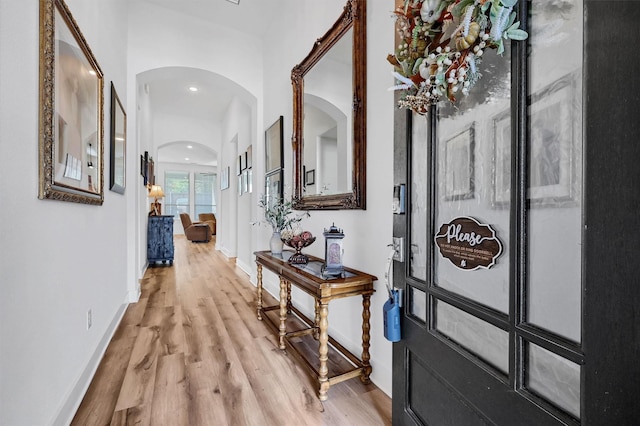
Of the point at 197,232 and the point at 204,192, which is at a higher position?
the point at 204,192

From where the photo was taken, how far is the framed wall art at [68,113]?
1317 mm

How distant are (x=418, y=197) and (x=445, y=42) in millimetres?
586

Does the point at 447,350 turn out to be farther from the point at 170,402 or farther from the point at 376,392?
the point at 170,402

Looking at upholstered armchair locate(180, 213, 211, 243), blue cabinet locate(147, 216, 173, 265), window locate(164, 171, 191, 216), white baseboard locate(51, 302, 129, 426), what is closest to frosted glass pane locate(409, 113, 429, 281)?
white baseboard locate(51, 302, 129, 426)

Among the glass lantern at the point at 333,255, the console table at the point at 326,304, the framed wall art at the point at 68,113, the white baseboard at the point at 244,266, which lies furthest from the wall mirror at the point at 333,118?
the white baseboard at the point at 244,266

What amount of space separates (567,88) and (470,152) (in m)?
0.32

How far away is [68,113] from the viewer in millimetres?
1594

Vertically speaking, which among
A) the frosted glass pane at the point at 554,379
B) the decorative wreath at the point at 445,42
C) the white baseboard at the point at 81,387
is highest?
the decorative wreath at the point at 445,42

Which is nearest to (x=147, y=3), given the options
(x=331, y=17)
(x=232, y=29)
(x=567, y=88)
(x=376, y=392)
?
(x=232, y=29)

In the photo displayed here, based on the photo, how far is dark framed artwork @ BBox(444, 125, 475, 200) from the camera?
1.02 m

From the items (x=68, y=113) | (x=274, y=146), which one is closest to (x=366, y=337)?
(x=68, y=113)

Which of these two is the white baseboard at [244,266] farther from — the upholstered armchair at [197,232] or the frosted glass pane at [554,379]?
the frosted glass pane at [554,379]

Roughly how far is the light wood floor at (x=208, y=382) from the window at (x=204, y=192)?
31.9 feet

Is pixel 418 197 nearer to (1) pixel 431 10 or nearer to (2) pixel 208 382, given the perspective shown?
(1) pixel 431 10
